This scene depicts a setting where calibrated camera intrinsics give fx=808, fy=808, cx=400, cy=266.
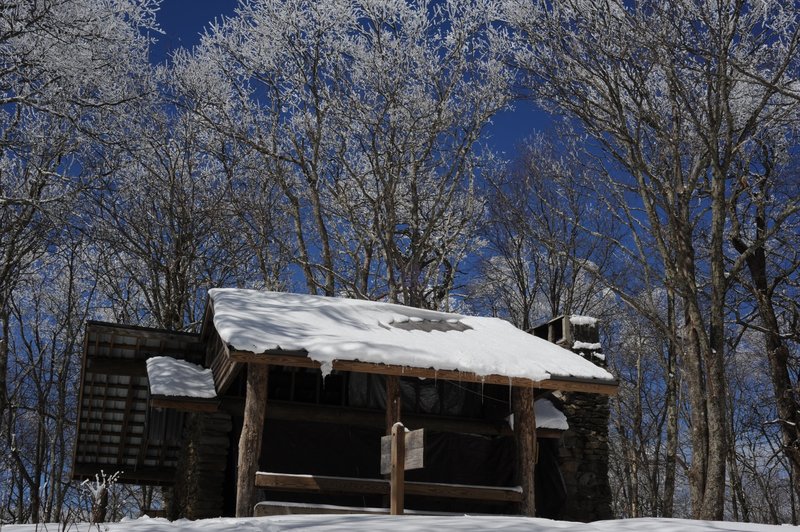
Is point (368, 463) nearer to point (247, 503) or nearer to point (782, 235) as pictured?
point (247, 503)

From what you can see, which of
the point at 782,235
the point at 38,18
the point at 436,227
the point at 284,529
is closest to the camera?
the point at 284,529

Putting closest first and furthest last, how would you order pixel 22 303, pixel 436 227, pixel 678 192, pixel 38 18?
pixel 38 18 → pixel 678 192 → pixel 436 227 → pixel 22 303

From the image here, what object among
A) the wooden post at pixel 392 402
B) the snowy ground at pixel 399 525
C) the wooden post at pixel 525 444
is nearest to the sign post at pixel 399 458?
the snowy ground at pixel 399 525

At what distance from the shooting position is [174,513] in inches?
585

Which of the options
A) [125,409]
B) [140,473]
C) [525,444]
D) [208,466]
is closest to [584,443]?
[525,444]

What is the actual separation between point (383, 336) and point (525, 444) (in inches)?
97.8

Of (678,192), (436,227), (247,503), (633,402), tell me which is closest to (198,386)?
(247,503)

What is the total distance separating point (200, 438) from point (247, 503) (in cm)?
269

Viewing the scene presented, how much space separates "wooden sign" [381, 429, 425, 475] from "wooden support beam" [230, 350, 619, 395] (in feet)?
5.90

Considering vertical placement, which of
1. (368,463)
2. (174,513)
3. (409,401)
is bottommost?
(174,513)

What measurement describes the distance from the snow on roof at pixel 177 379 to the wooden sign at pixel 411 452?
4.25 metres

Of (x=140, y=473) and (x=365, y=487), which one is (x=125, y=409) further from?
(x=365, y=487)

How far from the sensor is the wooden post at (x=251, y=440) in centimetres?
981

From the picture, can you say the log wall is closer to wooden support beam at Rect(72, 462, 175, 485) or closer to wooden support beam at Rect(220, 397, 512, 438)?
wooden support beam at Rect(220, 397, 512, 438)
